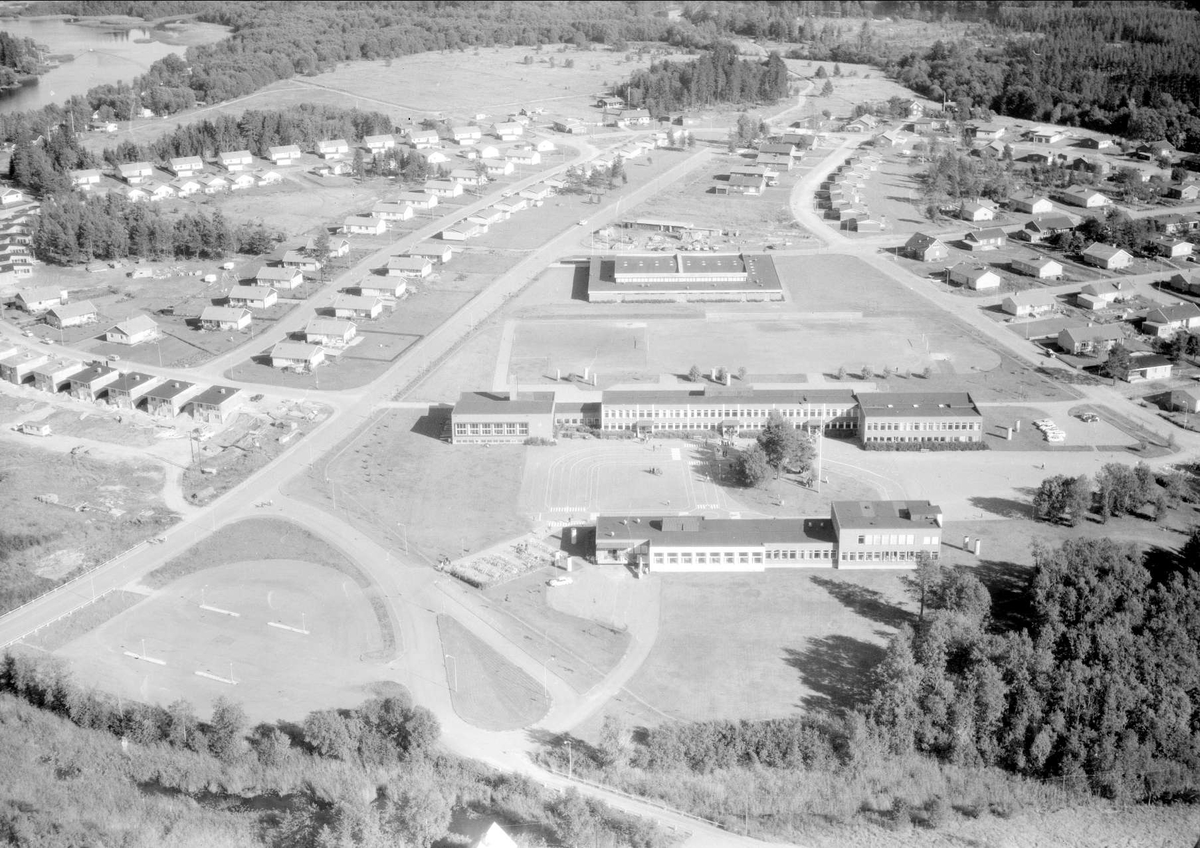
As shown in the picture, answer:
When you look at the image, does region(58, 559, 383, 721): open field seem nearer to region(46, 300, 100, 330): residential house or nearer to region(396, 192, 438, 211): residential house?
region(46, 300, 100, 330): residential house

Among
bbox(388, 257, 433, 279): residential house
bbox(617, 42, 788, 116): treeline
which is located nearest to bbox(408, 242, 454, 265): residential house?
bbox(388, 257, 433, 279): residential house

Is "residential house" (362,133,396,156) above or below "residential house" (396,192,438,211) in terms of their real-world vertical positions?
above

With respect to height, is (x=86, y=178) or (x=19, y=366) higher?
(x=86, y=178)

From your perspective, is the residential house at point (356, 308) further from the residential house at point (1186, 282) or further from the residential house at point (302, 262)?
the residential house at point (1186, 282)

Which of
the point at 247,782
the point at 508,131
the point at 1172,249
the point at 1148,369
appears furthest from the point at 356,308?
the point at 508,131

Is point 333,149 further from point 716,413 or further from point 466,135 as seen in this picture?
point 716,413

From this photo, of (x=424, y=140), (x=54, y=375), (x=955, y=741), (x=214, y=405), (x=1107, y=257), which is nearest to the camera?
(x=955, y=741)

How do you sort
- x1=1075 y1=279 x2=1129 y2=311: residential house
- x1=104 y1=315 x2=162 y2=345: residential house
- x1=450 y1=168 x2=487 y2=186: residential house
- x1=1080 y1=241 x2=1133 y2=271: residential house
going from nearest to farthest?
1. x1=104 y1=315 x2=162 y2=345: residential house
2. x1=1075 y1=279 x2=1129 y2=311: residential house
3. x1=1080 y1=241 x2=1133 y2=271: residential house
4. x1=450 y1=168 x2=487 y2=186: residential house

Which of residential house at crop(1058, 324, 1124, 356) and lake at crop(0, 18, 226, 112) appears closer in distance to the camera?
residential house at crop(1058, 324, 1124, 356)
